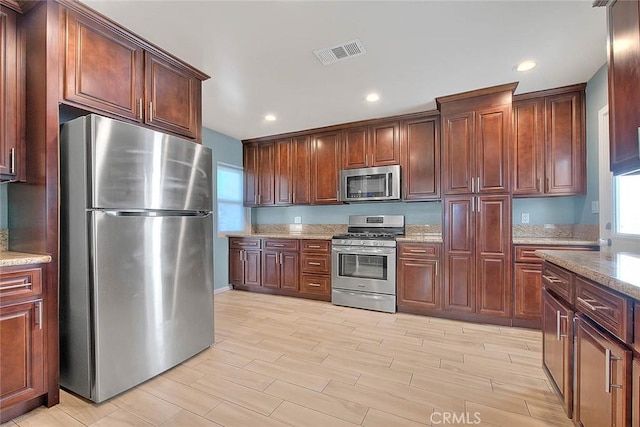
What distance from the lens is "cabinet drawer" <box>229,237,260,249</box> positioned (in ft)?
14.4

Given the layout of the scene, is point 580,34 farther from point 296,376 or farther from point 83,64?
point 83,64

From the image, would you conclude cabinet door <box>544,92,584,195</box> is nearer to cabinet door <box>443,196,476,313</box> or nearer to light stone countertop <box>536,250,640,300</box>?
cabinet door <box>443,196,476,313</box>

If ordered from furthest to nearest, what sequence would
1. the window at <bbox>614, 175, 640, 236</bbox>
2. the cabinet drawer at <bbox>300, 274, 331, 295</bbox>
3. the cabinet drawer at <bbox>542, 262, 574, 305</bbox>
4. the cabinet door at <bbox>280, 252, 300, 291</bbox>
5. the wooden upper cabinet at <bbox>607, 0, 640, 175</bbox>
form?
the cabinet door at <bbox>280, 252, 300, 291</bbox>
the cabinet drawer at <bbox>300, 274, 331, 295</bbox>
the window at <bbox>614, 175, 640, 236</bbox>
the cabinet drawer at <bbox>542, 262, 574, 305</bbox>
the wooden upper cabinet at <bbox>607, 0, 640, 175</bbox>

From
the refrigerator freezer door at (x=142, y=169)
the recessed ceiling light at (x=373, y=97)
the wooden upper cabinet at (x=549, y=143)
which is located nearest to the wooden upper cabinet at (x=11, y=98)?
the refrigerator freezer door at (x=142, y=169)

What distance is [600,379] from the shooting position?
1.17m

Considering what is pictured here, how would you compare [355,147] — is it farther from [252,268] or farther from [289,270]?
[252,268]

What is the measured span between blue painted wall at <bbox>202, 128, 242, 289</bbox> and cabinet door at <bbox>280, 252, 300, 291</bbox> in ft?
3.24

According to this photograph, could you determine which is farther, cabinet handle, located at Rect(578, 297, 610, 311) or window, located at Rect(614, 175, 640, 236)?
window, located at Rect(614, 175, 640, 236)

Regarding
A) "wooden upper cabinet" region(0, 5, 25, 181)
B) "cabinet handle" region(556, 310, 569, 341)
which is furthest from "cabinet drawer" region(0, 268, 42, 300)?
"cabinet handle" region(556, 310, 569, 341)

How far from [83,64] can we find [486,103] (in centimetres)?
356

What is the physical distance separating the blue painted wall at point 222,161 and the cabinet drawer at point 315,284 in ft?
4.32

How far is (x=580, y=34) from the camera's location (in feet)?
6.81

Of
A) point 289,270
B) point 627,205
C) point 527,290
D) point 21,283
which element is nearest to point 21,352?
point 21,283

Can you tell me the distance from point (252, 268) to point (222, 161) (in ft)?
5.72
